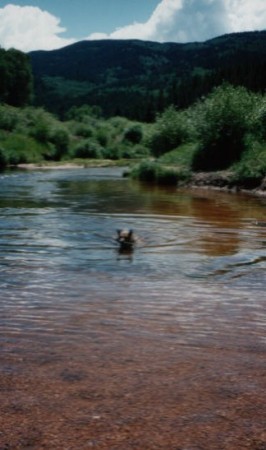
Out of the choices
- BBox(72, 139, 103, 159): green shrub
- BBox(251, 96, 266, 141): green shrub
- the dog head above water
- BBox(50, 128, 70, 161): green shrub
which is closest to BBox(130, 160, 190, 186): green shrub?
BBox(251, 96, 266, 141): green shrub

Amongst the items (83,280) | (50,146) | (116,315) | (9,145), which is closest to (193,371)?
(116,315)

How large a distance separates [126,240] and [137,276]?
10.1 ft

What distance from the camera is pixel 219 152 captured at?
3544 cm

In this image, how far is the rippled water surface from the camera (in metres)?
7.71

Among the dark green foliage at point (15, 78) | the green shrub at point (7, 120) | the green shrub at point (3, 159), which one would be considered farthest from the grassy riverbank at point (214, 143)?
the dark green foliage at point (15, 78)

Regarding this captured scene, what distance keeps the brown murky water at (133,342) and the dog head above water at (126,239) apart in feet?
0.91

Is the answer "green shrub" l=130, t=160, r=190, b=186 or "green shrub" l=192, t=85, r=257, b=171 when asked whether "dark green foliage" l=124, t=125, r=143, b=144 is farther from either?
"green shrub" l=192, t=85, r=257, b=171

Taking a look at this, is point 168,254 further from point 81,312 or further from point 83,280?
point 81,312

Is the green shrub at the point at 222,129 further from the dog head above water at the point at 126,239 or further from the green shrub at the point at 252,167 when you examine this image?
the dog head above water at the point at 126,239

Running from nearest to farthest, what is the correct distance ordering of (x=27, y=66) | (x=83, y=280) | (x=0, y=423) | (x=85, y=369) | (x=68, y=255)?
(x=0, y=423) → (x=85, y=369) → (x=83, y=280) → (x=68, y=255) → (x=27, y=66)

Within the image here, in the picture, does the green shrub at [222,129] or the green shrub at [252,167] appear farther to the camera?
the green shrub at [222,129]

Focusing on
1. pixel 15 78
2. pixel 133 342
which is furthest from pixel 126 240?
pixel 15 78

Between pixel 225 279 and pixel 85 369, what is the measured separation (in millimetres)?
4903

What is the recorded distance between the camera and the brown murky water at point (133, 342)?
5012 mm
